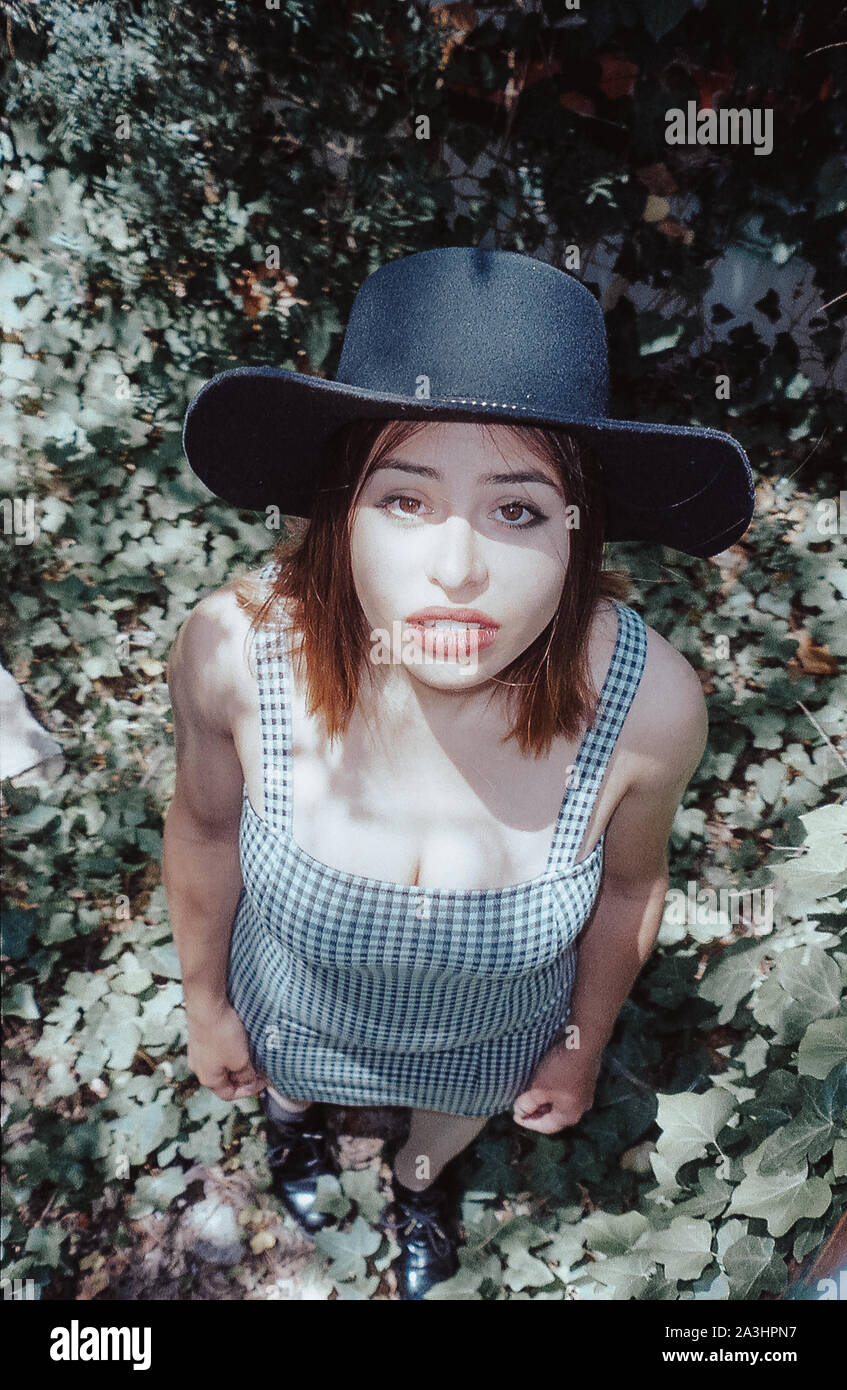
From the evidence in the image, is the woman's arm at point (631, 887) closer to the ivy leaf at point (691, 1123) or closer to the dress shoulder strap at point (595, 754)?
the dress shoulder strap at point (595, 754)

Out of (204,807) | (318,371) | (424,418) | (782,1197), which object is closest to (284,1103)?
(204,807)

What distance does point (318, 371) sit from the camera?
9.67 ft

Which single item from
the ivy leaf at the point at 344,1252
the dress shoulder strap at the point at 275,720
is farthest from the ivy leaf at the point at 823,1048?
the ivy leaf at the point at 344,1252

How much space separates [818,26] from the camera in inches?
94.0

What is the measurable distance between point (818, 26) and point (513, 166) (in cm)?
88

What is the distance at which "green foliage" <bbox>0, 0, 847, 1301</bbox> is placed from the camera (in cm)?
235

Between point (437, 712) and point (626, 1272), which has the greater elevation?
point (437, 712)

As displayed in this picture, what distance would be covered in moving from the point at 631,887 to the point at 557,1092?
61 centimetres

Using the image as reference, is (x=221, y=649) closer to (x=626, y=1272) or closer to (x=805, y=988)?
(x=805, y=988)

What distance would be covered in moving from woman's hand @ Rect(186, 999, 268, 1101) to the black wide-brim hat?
124 centimetres

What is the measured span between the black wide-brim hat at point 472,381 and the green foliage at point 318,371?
1.16 meters
